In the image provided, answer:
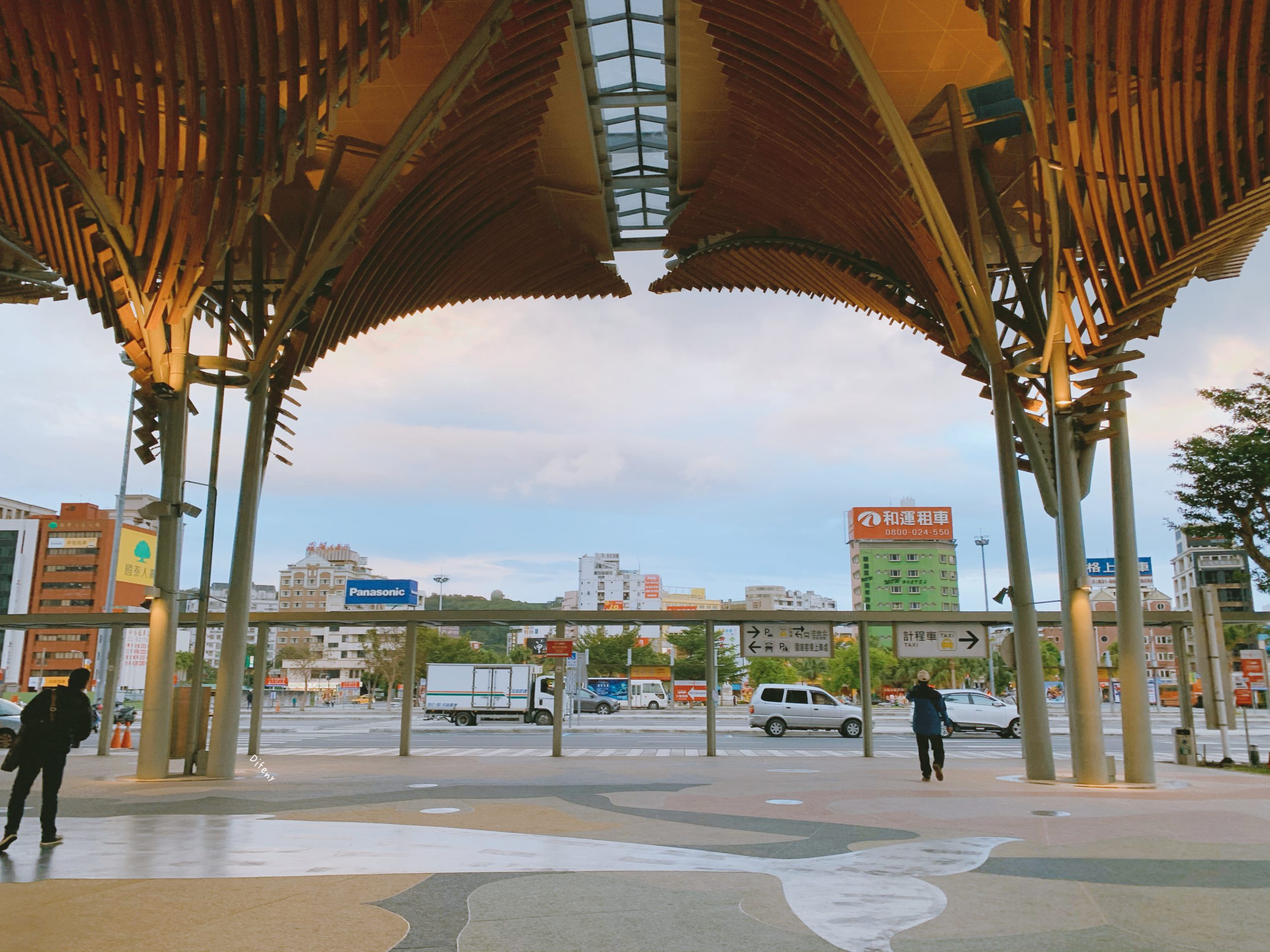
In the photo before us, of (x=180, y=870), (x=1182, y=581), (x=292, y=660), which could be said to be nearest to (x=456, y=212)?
(x=180, y=870)

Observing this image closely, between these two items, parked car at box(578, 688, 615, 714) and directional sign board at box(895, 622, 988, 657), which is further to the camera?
parked car at box(578, 688, 615, 714)

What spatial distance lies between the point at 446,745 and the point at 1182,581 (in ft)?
336

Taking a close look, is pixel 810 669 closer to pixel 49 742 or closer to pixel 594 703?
pixel 594 703

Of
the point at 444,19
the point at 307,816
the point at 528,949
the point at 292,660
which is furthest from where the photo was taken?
the point at 292,660

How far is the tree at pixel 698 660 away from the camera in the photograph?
2682 inches

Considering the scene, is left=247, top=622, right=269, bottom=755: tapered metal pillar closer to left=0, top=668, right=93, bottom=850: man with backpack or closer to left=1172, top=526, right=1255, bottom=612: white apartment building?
left=0, top=668, right=93, bottom=850: man with backpack

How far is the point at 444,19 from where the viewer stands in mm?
14180

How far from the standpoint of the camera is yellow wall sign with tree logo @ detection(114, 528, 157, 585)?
20.8 metres

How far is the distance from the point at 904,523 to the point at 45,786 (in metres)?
92.7

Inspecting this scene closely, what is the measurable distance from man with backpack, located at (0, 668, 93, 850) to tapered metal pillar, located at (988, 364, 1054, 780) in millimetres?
12318

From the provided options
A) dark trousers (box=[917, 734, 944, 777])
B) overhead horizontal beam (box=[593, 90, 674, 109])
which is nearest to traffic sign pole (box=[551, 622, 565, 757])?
dark trousers (box=[917, 734, 944, 777])

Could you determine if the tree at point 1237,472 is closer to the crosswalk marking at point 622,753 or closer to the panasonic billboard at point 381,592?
the crosswalk marking at point 622,753

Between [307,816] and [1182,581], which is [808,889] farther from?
[1182,581]

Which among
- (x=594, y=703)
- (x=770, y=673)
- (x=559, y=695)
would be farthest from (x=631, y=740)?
(x=770, y=673)
